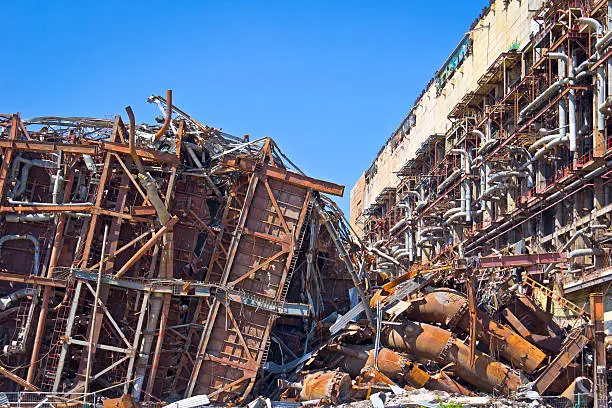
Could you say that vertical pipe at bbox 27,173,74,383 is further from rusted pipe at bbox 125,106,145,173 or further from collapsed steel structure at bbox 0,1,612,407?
rusted pipe at bbox 125,106,145,173

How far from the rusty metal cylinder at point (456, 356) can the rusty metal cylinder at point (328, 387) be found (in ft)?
8.30

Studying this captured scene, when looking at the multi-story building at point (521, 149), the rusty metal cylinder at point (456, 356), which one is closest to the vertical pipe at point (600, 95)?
the multi-story building at point (521, 149)

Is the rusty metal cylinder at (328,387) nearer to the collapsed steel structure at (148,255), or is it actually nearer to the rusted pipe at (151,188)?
the collapsed steel structure at (148,255)

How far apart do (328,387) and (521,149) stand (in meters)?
21.0

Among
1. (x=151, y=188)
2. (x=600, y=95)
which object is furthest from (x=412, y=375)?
(x=600, y=95)

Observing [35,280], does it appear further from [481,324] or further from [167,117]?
[481,324]

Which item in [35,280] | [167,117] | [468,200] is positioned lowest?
[35,280]

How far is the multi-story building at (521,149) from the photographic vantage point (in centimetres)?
3155

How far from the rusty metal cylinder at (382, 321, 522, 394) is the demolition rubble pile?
0.04 meters

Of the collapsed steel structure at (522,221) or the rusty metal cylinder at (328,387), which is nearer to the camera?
the rusty metal cylinder at (328,387)

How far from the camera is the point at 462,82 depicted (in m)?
51.6

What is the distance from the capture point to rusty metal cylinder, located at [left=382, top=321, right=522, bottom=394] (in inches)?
904

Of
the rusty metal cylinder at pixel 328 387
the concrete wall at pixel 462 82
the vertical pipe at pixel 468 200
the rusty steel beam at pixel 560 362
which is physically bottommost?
the rusty metal cylinder at pixel 328 387

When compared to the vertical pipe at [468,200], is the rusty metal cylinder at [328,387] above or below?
below
